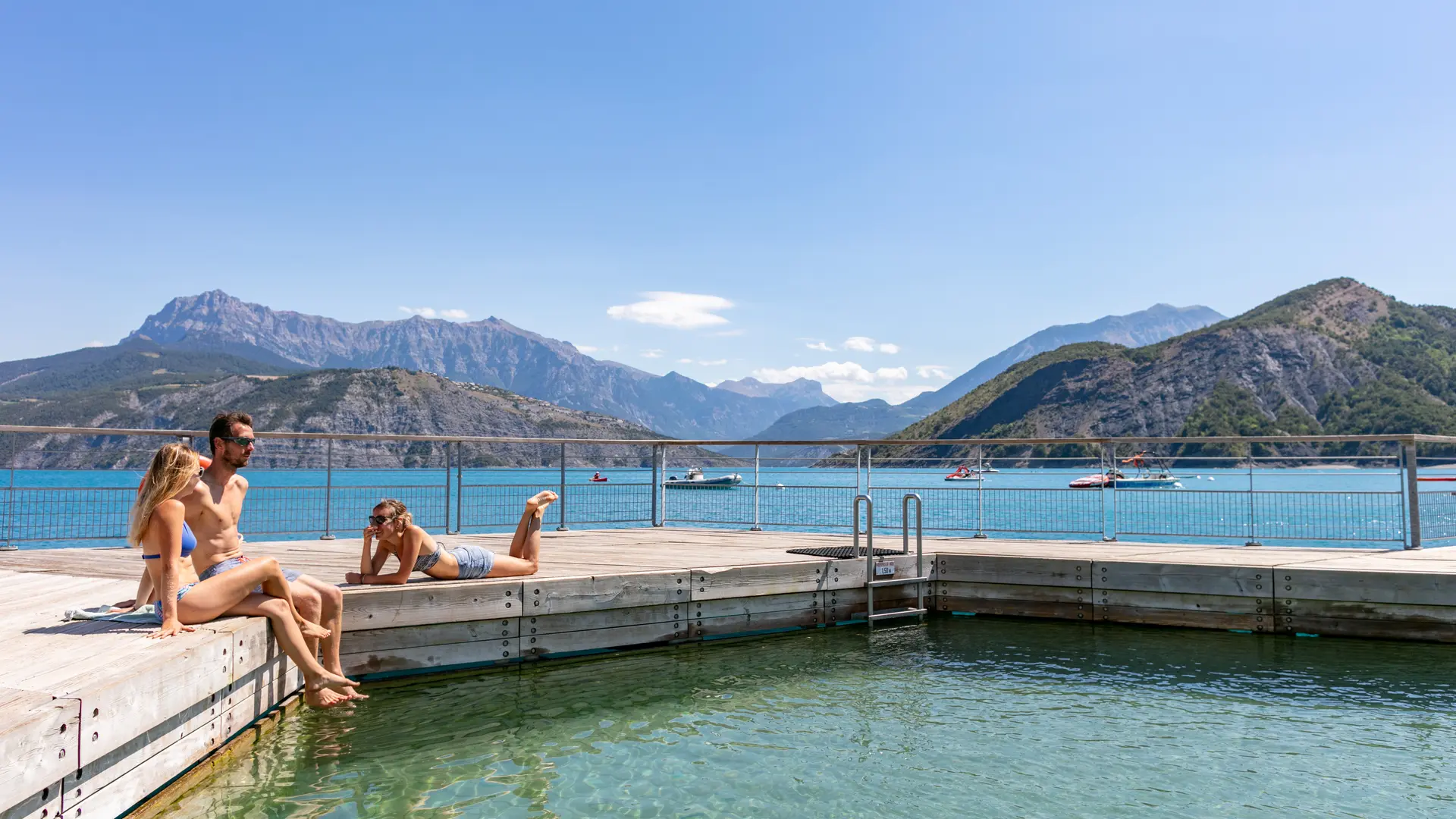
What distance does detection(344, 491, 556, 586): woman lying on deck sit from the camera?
6.73 metres

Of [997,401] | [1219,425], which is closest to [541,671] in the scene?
[1219,425]

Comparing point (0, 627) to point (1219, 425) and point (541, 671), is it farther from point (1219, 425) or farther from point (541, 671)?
point (1219, 425)

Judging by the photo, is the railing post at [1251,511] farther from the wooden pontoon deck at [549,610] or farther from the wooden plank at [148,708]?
the wooden plank at [148,708]

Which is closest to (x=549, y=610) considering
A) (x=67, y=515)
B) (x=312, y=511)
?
(x=312, y=511)

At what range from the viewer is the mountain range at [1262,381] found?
3698 inches

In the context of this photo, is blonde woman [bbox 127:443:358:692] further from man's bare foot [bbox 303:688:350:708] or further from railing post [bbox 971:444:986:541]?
railing post [bbox 971:444:986:541]

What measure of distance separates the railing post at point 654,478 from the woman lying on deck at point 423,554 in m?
5.03

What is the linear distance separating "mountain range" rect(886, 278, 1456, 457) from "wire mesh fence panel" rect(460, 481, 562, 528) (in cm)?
7200

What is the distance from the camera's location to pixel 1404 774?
4828mm

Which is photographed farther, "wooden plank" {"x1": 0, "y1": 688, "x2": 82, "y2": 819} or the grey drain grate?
the grey drain grate

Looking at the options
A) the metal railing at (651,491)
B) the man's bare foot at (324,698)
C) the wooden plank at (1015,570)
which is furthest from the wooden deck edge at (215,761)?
the wooden plank at (1015,570)

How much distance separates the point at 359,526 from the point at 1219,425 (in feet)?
324

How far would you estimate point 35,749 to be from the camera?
3.18 m

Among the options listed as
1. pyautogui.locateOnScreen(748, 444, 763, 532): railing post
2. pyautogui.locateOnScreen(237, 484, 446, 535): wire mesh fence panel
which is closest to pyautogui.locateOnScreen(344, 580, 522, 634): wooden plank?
pyautogui.locateOnScreen(237, 484, 446, 535): wire mesh fence panel
